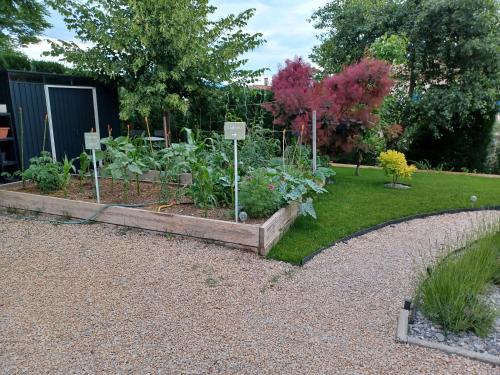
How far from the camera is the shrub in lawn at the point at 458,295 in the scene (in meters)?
2.11

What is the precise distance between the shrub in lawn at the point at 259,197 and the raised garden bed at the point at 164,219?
0.38ft

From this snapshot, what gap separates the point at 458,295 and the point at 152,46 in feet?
19.3

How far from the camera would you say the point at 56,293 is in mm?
2641

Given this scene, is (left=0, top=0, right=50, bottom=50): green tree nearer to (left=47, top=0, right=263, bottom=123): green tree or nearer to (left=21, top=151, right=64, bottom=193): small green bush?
(left=47, top=0, right=263, bottom=123): green tree

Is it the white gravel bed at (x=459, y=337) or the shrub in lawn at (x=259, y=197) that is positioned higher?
the shrub in lawn at (x=259, y=197)

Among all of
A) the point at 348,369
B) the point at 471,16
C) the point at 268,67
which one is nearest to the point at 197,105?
the point at 268,67

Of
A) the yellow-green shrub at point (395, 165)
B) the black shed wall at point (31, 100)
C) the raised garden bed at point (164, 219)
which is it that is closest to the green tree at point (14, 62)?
the black shed wall at point (31, 100)

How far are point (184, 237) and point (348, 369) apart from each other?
2.18m

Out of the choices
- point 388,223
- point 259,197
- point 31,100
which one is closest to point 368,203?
point 388,223

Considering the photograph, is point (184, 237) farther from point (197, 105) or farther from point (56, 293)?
point (197, 105)

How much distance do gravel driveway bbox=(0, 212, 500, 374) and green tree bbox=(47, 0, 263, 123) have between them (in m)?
3.42

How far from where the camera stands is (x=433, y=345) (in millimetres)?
2031

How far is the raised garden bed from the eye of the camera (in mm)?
3357

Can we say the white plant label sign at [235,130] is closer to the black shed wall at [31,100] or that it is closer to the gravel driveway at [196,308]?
the gravel driveway at [196,308]
